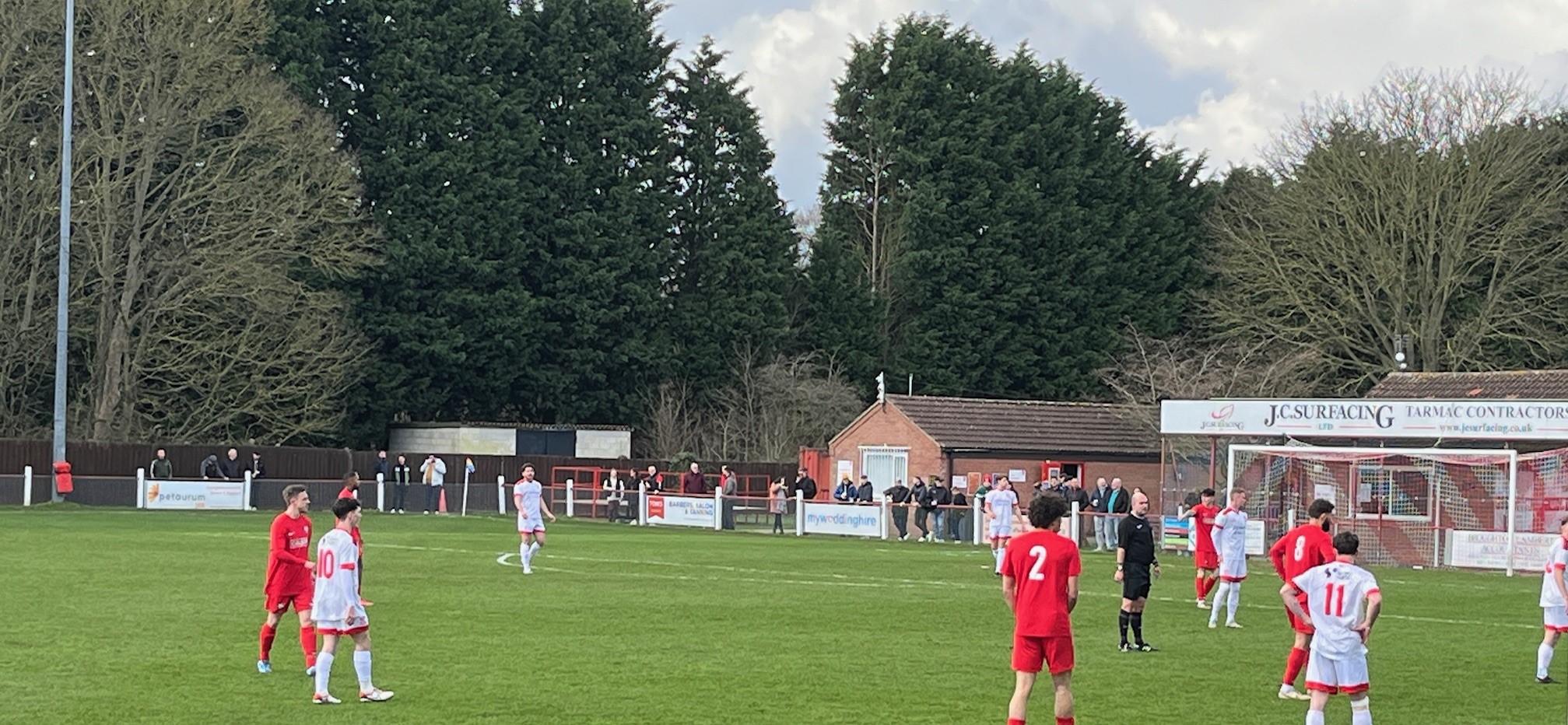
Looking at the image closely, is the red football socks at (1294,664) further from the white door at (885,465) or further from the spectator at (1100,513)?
the white door at (885,465)

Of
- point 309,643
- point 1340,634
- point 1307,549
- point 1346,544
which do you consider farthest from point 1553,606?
point 309,643

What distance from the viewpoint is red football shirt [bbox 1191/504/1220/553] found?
23875 mm

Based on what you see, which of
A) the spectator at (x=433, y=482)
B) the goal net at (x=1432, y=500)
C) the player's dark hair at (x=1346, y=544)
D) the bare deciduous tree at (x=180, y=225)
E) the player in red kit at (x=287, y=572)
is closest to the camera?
the player's dark hair at (x=1346, y=544)

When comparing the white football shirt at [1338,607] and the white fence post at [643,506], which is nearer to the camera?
the white football shirt at [1338,607]

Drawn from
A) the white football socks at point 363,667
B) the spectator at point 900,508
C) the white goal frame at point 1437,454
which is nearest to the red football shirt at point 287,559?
the white football socks at point 363,667

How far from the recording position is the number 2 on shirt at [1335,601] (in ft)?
43.4

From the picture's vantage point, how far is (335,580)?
1517cm

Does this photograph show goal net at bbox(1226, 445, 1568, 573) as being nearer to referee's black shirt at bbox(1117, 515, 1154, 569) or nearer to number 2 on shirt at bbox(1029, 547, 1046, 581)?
referee's black shirt at bbox(1117, 515, 1154, 569)

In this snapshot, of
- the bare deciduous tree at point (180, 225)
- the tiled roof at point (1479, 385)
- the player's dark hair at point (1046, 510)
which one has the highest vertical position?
the bare deciduous tree at point (180, 225)

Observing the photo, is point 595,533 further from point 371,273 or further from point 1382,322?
point 1382,322

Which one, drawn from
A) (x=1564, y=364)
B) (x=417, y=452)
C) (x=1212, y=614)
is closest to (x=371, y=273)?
(x=417, y=452)

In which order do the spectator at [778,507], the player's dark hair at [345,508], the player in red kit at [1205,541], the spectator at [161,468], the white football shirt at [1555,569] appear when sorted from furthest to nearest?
the spectator at [161,468]
the spectator at [778,507]
the player in red kit at [1205,541]
the white football shirt at [1555,569]
the player's dark hair at [345,508]

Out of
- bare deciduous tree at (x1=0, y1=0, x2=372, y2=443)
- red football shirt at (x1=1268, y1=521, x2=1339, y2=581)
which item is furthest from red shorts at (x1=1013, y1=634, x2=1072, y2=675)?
bare deciduous tree at (x1=0, y1=0, x2=372, y2=443)

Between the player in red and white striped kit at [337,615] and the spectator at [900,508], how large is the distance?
31.9m
